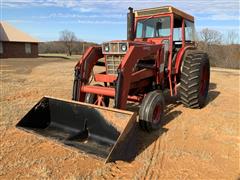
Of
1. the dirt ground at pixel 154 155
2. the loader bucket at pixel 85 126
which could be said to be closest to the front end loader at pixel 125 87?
the loader bucket at pixel 85 126

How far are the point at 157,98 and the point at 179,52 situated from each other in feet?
7.36

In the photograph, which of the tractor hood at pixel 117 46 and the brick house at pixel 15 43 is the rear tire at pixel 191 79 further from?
the brick house at pixel 15 43

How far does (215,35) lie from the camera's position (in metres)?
32.1

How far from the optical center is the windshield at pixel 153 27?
6.59 m

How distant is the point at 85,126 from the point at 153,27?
10.5ft

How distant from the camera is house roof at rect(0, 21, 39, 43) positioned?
1200 inches

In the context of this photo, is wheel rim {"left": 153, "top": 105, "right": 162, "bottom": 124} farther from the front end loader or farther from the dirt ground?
the dirt ground

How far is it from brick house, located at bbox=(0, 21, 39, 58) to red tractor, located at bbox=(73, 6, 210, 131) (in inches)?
1033

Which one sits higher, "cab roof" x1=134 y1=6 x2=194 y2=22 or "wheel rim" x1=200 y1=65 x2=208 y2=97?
"cab roof" x1=134 y1=6 x2=194 y2=22

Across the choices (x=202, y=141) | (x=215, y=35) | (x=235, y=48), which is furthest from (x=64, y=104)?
(x=215, y=35)

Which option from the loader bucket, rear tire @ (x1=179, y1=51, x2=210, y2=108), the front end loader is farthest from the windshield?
the loader bucket

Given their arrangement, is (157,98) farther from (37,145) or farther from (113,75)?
(37,145)

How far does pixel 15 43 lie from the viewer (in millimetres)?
31000

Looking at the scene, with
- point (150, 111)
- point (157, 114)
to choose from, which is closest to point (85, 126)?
point (150, 111)
